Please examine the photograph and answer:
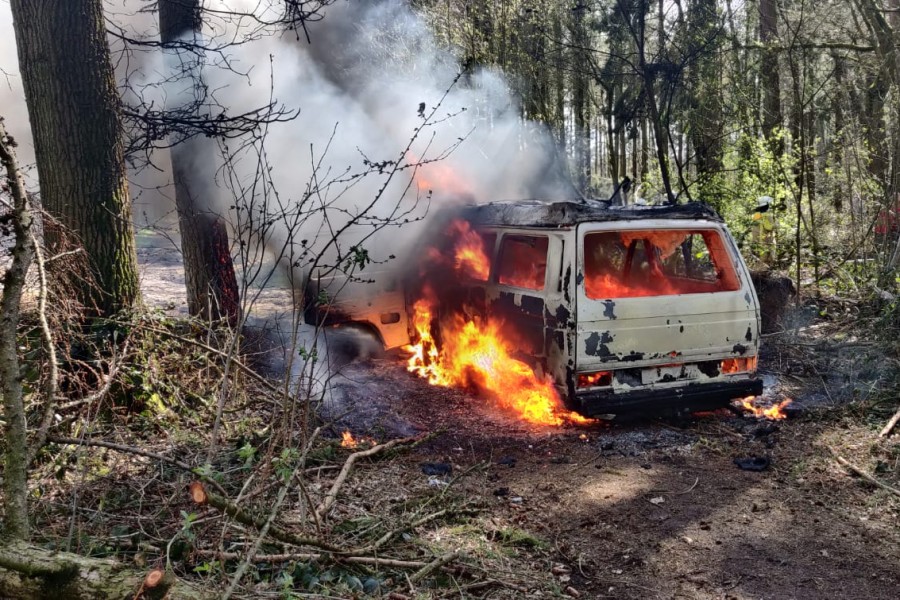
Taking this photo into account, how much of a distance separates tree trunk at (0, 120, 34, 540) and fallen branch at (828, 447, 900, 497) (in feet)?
17.5

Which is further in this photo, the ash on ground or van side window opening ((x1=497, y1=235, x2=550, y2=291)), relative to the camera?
van side window opening ((x1=497, y1=235, x2=550, y2=291))

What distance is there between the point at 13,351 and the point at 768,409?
6.33 m

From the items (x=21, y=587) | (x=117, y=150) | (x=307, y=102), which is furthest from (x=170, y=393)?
(x=307, y=102)

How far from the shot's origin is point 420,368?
7.94m

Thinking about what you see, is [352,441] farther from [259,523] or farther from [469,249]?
[469,249]

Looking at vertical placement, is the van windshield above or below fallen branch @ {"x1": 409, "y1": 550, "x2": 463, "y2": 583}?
above

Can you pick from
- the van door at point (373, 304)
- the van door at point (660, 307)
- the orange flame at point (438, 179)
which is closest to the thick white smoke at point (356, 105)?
the orange flame at point (438, 179)

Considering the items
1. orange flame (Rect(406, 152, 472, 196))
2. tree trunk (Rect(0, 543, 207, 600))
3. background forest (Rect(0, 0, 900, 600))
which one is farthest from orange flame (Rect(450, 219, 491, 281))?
tree trunk (Rect(0, 543, 207, 600))

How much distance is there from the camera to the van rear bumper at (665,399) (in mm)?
5590

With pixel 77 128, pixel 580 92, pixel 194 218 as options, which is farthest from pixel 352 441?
pixel 580 92

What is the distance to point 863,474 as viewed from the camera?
191 inches

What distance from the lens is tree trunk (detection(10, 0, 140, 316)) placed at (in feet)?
17.5

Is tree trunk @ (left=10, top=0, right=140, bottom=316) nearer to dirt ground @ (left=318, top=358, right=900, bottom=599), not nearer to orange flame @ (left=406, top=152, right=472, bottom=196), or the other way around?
dirt ground @ (left=318, top=358, right=900, bottom=599)

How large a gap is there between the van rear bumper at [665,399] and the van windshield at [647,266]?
969 mm
